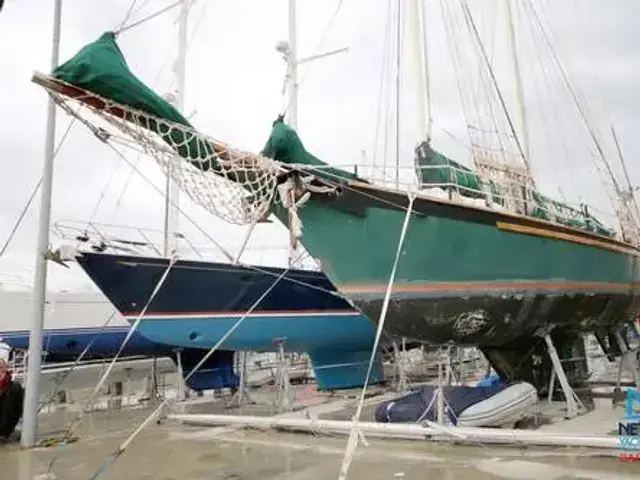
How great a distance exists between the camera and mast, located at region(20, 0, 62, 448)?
7688 millimetres

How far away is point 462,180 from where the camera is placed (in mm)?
7863

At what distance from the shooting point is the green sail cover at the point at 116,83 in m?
5.81

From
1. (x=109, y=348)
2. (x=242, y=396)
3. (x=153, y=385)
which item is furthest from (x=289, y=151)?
(x=109, y=348)

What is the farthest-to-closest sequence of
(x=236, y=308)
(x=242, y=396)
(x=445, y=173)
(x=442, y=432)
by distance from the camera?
(x=236, y=308), (x=242, y=396), (x=445, y=173), (x=442, y=432)

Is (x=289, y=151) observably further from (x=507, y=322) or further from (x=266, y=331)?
(x=266, y=331)

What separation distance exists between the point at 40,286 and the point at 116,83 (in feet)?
10.6

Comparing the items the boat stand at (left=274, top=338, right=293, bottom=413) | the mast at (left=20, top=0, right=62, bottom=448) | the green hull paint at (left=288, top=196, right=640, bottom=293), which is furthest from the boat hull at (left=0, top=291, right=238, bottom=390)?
the green hull paint at (left=288, top=196, right=640, bottom=293)

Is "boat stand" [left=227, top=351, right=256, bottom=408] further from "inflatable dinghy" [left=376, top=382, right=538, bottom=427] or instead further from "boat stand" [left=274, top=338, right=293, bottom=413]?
"inflatable dinghy" [left=376, top=382, right=538, bottom=427]

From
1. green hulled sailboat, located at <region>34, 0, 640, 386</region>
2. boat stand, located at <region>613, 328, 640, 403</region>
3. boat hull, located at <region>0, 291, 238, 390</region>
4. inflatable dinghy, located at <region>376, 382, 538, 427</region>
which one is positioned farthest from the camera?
boat hull, located at <region>0, 291, 238, 390</region>

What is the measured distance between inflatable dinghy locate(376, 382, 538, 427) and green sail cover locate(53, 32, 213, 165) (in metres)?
3.79

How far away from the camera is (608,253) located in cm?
925

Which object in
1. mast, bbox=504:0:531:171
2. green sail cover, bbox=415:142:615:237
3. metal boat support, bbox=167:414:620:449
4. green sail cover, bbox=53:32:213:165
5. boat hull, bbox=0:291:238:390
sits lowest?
metal boat support, bbox=167:414:620:449

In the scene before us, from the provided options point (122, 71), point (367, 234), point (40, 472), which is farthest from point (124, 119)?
point (40, 472)

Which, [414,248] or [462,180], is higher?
→ [462,180]
